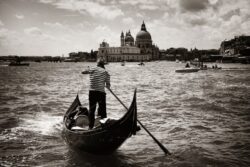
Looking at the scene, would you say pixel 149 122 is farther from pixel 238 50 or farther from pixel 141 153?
pixel 238 50

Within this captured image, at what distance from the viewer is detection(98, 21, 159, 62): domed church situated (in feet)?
456

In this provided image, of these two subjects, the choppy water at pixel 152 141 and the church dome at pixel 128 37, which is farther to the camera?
the church dome at pixel 128 37

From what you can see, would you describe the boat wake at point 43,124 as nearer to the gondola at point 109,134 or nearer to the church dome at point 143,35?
the gondola at point 109,134

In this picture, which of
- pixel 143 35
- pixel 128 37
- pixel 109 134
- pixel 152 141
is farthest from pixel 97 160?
pixel 143 35

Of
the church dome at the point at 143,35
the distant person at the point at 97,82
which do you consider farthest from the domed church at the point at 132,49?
the distant person at the point at 97,82

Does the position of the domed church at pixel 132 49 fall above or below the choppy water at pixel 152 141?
above

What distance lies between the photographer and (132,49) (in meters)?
140

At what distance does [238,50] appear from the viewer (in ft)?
333

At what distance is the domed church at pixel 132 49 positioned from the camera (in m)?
139

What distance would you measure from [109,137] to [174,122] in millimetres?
4160

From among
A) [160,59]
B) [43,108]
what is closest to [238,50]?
[160,59]

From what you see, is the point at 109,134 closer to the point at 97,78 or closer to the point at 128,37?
the point at 97,78

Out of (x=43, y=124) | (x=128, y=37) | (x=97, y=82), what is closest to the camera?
(x=97, y=82)

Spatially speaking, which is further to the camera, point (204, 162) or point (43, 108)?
point (43, 108)
